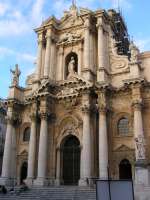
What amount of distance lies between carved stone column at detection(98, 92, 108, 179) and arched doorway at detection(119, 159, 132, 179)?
4.02ft

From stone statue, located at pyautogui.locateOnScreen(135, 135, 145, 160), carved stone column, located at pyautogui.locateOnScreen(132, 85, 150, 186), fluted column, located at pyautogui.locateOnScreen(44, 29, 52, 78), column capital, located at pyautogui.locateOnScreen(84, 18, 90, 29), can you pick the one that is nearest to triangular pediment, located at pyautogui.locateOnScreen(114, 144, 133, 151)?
carved stone column, located at pyautogui.locateOnScreen(132, 85, 150, 186)

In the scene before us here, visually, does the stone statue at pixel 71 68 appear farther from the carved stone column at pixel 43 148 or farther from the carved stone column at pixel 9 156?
the carved stone column at pixel 9 156

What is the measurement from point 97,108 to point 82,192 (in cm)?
610

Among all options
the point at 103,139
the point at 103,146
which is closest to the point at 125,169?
the point at 103,146

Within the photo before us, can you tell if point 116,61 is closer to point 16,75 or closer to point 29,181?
point 16,75

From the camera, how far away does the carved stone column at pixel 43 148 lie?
20750mm

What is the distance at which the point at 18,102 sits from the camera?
2450 cm

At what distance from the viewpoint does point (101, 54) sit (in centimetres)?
2269

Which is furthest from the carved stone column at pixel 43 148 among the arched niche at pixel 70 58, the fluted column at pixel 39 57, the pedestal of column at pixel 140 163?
the pedestal of column at pixel 140 163

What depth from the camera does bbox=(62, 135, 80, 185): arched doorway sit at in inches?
843

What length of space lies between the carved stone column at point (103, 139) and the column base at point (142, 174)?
2624 mm

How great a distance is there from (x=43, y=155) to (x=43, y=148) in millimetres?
498

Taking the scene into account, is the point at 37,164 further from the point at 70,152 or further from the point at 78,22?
the point at 78,22

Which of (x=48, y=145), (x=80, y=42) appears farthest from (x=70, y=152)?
(x=80, y=42)
